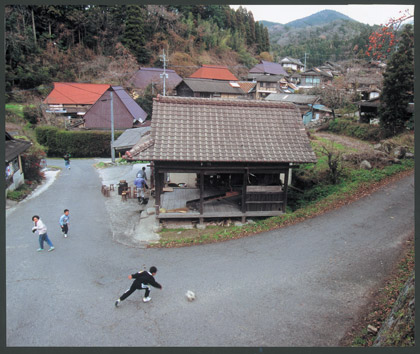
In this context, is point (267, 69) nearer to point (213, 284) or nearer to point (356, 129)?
point (356, 129)

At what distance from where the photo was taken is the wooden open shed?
11.1 meters

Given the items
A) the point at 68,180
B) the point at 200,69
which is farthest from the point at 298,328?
the point at 200,69

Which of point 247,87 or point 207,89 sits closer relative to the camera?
point 207,89


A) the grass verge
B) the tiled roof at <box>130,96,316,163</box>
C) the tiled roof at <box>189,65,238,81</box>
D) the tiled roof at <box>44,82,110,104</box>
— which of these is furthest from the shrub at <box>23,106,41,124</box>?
the grass verge

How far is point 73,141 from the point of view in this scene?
3002 centimetres

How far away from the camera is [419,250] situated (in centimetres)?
505

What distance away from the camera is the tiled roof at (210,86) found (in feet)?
144

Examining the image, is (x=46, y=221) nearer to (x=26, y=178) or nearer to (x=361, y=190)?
(x=26, y=178)

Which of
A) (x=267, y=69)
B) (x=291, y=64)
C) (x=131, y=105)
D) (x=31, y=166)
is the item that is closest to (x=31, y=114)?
(x=131, y=105)

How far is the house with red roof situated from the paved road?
86.5 feet

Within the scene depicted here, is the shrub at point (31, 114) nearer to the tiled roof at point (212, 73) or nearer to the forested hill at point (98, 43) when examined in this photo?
the forested hill at point (98, 43)

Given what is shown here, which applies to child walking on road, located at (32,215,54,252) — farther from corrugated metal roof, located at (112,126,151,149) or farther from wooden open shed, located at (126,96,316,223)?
corrugated metal roof, located at (112,126,151,149)

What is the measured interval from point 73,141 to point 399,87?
28.6 metres

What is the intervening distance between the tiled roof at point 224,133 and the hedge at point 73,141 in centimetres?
2018
